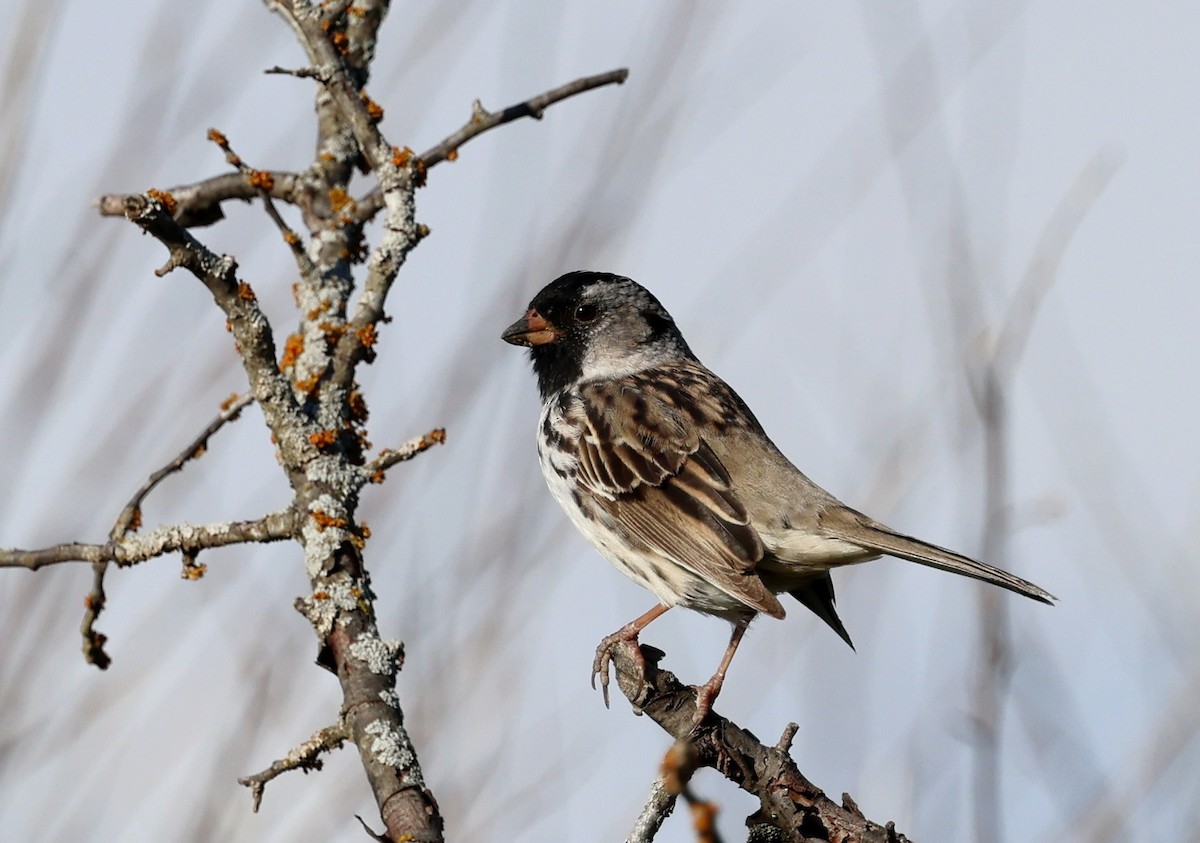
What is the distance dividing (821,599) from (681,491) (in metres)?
0.57

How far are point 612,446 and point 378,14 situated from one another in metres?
1.51

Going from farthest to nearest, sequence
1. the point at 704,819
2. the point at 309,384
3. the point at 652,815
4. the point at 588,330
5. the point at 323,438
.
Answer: the point at 588,330 → the point at 309,384 → the point at 323,438 → the point at 652,815 → the point at 704,819

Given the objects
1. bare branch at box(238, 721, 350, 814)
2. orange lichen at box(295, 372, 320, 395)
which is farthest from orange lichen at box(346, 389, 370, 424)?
bare branch at box(238, 721, 350, 814)

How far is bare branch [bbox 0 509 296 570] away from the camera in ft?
11.4

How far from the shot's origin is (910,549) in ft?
12.6

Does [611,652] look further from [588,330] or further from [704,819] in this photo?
[704,819]

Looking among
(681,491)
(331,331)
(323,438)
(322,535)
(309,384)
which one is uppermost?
(331,331)

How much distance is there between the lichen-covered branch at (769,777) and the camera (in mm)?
2799

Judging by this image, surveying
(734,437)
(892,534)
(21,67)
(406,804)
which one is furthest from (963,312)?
(21,67)

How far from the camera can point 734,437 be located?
448cm

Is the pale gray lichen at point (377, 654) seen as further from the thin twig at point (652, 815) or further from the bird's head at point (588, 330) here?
the bird's head at point (588, 330)

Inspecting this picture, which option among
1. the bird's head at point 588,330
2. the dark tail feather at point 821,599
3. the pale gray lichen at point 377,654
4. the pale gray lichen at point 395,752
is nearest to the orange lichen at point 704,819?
the pale gray lichen at point 395,752

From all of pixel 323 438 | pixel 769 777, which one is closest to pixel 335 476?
pixel 323 438

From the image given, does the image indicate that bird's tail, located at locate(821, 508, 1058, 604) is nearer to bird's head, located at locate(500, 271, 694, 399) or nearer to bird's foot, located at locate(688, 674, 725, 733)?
bird's foot, located at locate(688, 674, 725, 733)
